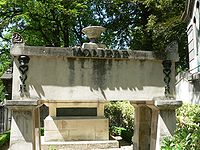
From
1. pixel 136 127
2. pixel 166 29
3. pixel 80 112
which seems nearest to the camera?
pixel 136 127

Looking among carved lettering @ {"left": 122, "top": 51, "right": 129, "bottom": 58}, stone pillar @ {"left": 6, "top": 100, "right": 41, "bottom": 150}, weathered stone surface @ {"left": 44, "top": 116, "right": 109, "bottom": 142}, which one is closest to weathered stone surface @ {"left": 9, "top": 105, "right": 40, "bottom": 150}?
stone pillar @ {"left": 6, "top": 100, "right": 41, "bottom": 150}

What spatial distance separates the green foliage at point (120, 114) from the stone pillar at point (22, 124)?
1240cm

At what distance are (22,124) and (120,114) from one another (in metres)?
15.6

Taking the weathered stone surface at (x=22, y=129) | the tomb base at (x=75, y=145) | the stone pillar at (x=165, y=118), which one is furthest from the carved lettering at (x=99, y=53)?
the tomb base at (x=75, y=145)

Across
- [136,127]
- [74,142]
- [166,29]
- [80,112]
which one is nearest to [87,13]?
[166,29]

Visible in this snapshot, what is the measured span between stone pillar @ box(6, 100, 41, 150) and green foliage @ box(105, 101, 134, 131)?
1240 cm

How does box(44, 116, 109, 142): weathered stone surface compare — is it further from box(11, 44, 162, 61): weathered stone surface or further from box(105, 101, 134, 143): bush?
box(11, 44, 162, 61): weathered stone surface

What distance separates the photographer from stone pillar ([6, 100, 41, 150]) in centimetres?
692

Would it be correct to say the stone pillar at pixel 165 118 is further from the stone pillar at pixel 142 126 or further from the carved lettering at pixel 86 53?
the stone pillar at pixel 142 126

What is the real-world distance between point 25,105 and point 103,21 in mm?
20962

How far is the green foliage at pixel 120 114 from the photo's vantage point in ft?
64.4

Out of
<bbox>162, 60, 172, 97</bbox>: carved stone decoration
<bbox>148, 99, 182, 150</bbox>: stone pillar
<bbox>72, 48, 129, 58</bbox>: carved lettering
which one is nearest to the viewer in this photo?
<bbox>72, 48, 129, 58</bbox>: carved lettering

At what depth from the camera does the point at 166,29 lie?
21.5m

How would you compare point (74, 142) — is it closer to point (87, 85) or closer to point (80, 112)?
point (80, 112)
